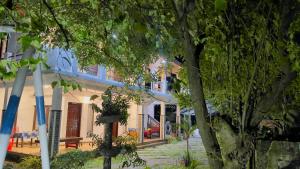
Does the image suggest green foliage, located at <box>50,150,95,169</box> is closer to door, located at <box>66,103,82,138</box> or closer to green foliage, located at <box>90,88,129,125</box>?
green foliage, located at <box>90,88,129,125</box>

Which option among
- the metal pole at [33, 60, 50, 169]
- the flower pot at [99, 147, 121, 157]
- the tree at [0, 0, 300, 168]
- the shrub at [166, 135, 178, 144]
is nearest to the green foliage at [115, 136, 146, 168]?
the flower pot at [99, 147, 121, 157]

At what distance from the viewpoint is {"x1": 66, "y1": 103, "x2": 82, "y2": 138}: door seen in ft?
52.9

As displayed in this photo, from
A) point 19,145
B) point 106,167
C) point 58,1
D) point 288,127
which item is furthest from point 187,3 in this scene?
point 19,145

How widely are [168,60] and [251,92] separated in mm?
3442

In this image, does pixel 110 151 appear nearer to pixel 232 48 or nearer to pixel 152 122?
pixel 232 48

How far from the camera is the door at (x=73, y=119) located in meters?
16.1

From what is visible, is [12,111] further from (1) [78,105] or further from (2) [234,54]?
(1) [78,105]

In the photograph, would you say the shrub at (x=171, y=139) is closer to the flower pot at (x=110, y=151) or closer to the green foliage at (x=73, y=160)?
the flower pot at (x=110, y=151)

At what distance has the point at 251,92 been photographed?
2559 millimetres

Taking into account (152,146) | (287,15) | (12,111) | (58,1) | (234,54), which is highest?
(58,1)

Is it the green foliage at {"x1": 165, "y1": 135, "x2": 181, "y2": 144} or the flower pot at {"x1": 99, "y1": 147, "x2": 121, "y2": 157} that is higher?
the flower pot at {"x1": 99, "y1": 147, "x2": 121, "y2": 157}

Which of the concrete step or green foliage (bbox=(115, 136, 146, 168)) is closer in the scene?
green foliage (bbox=(115, 136, 146, 168))

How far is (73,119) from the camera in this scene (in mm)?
16438

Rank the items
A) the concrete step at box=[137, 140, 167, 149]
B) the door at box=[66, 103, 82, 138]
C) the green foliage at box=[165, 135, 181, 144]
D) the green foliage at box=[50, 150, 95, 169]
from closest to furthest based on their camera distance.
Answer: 1. the green foliage at box=[50, 150, 95, 169]
2. the concrete step at box=[137, 140, 167, 149]
3. the door at box=[66, 103, 82, 138]
4. the green foliage at box=[165, 135, 181, 144]
